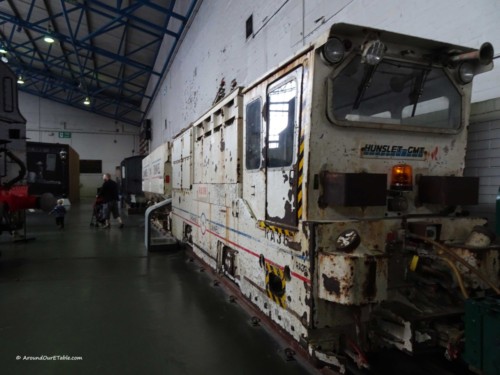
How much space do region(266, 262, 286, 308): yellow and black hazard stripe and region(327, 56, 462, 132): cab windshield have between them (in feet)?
4.32

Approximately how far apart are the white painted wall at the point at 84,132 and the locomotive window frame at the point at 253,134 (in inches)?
1039

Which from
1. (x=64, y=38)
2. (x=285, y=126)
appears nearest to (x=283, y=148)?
(x=285, y=126)

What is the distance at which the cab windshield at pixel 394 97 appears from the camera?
2.60 meters

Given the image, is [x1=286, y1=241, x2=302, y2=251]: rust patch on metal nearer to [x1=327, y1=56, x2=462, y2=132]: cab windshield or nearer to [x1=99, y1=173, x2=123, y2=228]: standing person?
[x1=327, y1=56, x2=462, y2=132]: cab windshield

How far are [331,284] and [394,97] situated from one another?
62.2 inches

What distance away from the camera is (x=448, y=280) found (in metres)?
2.50

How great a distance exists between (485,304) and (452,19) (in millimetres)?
2480

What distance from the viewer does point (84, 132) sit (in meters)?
27.3

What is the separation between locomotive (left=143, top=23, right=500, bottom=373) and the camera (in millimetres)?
2357

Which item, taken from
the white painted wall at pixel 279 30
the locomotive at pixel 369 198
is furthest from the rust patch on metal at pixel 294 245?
the white painted wall at pixel 279 30

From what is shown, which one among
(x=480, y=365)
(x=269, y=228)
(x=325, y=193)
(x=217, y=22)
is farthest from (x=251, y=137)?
(x=217, y=22)

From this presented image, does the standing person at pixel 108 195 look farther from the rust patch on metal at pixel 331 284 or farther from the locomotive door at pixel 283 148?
the rust patch on metal at pixel 331 284

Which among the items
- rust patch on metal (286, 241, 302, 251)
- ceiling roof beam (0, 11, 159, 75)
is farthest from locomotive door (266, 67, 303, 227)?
ceiling roof beam (0, 11, 159, 75)

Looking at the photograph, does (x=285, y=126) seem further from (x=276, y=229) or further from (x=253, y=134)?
(x=276, y=229)
